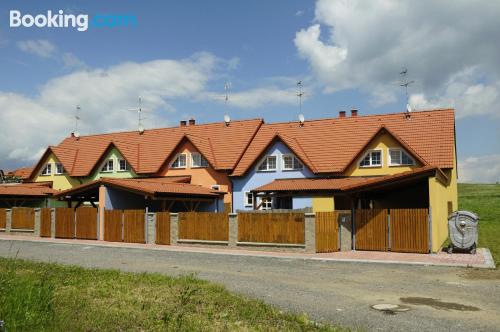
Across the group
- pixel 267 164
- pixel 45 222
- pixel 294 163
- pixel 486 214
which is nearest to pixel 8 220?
pixel 45 222

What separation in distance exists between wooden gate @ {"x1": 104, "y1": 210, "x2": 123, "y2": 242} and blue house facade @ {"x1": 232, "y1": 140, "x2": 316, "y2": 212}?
30.5 feet

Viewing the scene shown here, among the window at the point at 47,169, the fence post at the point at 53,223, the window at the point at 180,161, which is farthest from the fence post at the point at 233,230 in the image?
the window at the point at 47,169

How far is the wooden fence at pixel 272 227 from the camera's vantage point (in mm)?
22109

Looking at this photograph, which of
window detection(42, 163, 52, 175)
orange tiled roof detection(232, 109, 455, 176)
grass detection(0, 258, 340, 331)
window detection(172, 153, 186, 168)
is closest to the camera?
grass detection(0, 258, 340, 331)

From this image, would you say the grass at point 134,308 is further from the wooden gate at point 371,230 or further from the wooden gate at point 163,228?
the wooden gate at point 163,228

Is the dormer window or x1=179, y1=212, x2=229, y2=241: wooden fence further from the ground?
the dormer window

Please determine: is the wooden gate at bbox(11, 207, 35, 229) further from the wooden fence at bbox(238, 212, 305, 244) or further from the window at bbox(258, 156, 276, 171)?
the wooden fence at bbox(238, 212, 305, 244)

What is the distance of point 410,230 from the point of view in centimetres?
2105

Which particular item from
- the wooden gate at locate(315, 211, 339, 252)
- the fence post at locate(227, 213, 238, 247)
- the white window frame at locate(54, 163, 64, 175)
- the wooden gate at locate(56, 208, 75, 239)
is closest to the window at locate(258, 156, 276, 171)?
the fence post at locate(227, 213, 238, 247)

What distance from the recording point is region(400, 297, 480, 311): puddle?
410 inches

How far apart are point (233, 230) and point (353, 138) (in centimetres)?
1381

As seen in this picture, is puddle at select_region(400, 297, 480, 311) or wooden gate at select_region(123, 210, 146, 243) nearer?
puddle at select_region(400, 297, 480, 311)

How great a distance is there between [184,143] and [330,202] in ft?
46.9

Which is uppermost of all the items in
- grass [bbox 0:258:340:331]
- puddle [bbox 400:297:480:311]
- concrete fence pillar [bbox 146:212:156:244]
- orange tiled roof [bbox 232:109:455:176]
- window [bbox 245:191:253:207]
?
orange tiled roof [bbox 232:109:455:176]
